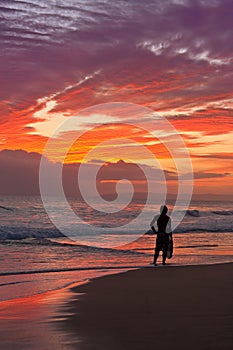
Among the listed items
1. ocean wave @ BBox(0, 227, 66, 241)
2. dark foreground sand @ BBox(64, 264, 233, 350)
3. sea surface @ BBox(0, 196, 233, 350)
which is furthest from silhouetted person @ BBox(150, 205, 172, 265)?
ocean wave @ BBox(0, 227, 66, 241)

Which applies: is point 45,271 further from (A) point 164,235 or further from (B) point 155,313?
(B) point 155,313

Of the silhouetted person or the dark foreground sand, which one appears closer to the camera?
the dark foreground sand

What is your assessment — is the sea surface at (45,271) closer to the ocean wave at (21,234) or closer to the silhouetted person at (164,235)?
the silhouetted person at (164,235)

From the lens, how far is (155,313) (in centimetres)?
877

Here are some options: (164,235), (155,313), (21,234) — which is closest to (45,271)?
(164,235)

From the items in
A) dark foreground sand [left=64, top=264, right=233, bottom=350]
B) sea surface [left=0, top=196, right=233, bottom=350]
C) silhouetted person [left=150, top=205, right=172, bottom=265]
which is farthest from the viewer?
silhouetted person [left=150, top=205, right=172, bottom=265]

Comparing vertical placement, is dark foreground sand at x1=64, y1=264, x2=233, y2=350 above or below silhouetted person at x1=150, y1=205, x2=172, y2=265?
below

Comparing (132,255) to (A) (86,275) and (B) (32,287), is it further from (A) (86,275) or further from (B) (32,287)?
(B) (32,287)

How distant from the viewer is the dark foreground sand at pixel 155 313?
6840 millimetres

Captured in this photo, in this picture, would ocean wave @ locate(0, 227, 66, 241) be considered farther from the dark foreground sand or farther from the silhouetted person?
the dark foreground sand

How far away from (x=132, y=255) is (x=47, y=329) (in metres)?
14.2

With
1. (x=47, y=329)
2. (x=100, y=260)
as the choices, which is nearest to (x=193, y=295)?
(x=47, y=329)

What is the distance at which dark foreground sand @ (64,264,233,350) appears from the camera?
6840 mm

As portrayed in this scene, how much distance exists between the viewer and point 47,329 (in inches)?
304
